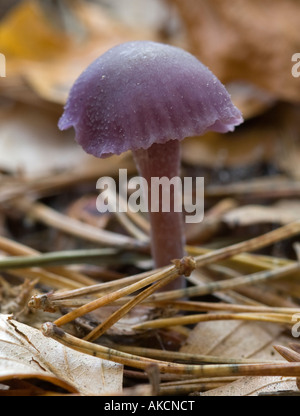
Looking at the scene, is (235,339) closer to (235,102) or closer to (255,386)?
(255,386)

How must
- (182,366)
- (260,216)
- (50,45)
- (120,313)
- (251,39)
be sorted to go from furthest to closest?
(50,45)
(251,39)
(260,216)
(120,313)
(182,366)

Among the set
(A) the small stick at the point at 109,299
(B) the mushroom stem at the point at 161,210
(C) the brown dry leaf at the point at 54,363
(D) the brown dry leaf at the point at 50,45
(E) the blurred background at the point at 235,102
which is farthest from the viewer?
(D) the brown dry leaf at the point at 50,45

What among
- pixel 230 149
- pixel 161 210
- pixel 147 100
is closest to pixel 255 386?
pixel 161 210

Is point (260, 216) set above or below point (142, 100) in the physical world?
above

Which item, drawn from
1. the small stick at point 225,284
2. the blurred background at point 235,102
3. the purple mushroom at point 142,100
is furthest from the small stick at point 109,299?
the blurred background at point 235,102

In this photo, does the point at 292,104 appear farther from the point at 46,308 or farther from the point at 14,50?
the point at 46,308

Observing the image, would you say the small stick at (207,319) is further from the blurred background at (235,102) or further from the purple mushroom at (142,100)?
the blurred background at (235,102)

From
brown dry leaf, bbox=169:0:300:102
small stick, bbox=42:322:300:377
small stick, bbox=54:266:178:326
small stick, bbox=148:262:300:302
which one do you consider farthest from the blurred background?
small stick, bbox=42:322:300:377
